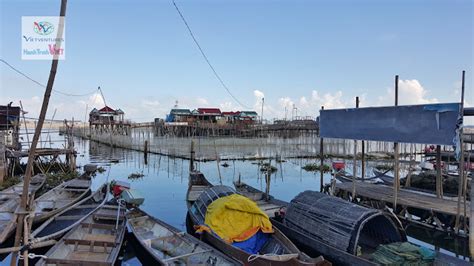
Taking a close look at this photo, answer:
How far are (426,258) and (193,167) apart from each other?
69.6ft

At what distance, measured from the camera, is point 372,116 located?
35.5ft

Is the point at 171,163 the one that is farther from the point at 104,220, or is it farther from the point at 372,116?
the point at 372,116

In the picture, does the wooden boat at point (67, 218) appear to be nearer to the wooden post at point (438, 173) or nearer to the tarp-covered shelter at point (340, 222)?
the tarp-covered shelter at point (340, 222)

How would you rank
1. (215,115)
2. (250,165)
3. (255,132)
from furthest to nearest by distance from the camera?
(215,115), (255,132), (250,165)

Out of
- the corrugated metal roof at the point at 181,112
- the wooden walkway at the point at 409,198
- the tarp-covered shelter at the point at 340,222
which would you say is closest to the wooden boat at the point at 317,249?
the tarp-covered shelter at the point at 340,222

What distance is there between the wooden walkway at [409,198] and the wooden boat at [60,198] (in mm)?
10647

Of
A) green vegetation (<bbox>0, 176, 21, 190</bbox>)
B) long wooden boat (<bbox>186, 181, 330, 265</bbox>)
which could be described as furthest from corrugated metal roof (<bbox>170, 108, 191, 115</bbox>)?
long wooden boat (<bbox>186, 181, 330, 265</bbox>)

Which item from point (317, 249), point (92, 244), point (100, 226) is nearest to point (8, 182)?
point (100, 226)

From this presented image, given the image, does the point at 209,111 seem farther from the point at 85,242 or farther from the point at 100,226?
the point at 85,242

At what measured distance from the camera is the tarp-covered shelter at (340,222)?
804 centimetres

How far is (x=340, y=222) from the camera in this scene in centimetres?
834

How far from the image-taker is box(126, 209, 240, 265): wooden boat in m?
7.21

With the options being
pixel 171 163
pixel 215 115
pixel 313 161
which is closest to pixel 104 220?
pixel 171 163

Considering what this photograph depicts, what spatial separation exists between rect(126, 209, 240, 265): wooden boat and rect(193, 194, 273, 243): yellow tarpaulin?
0.62 m
